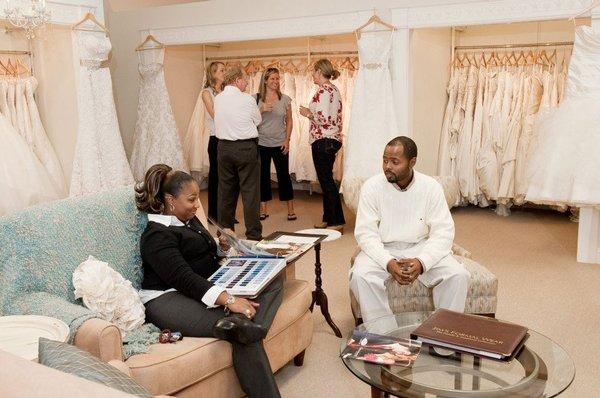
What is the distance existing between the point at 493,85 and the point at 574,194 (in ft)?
6.45

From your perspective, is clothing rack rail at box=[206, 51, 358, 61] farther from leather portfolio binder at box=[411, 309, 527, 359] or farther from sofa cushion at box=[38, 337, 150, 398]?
sofa cushion at box=[38, 337, 150, 398]

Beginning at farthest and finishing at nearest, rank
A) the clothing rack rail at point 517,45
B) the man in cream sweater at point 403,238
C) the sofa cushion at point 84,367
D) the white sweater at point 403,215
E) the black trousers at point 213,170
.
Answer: the black trousers at point 213,170, the clothing rack rail at point 517,45, the white sweater at point 403,215, the man in cream sweater at point 403,238, the sofa cushion at point 84,367

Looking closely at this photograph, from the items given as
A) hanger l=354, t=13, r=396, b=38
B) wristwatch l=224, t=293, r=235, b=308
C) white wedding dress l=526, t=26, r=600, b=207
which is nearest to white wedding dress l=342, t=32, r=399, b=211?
hanger l=354, t=13, r=396, b=38

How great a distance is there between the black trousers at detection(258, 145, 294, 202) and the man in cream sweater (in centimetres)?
286

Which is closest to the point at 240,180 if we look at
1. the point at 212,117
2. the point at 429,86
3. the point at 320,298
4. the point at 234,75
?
the point at 234,75

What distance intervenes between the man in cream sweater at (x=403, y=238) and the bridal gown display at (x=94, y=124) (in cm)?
306

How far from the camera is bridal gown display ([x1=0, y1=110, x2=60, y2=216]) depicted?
4.96 m

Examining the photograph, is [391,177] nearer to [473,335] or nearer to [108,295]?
[473,335]

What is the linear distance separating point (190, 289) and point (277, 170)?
368 centimetres

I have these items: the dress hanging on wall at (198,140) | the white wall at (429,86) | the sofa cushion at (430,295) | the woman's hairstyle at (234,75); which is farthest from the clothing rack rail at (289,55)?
the sofa cushion at (430,295)

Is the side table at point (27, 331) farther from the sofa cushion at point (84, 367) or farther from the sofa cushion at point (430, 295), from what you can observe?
the sofa cushion at point (430, 295)

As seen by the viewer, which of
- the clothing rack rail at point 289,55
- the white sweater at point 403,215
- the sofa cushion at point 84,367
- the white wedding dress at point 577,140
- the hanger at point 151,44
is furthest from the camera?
the clothing rack rail at point 289,55

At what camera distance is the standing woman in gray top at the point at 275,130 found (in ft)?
19.5

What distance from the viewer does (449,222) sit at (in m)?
Result: 3.39
